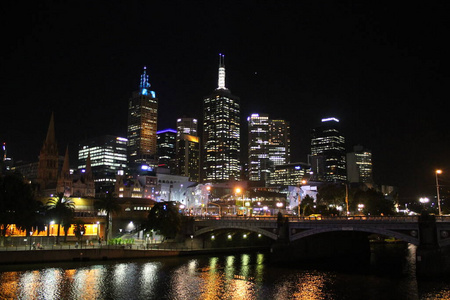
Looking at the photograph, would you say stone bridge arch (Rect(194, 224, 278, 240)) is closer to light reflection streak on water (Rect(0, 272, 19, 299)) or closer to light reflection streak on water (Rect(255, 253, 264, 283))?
light reflection streak on water (Rect(255, 253, 264, 283))

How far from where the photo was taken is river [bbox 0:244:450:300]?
5722 centimetres

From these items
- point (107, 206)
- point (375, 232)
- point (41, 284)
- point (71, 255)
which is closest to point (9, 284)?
point (41, 284)

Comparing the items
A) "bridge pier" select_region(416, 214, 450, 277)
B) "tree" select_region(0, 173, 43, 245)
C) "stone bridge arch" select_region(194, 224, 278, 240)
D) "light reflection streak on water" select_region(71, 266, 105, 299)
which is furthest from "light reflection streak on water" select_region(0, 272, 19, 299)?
"bridge pier" select_region(416, 214, 450, 277)

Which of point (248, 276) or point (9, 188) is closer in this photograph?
point (248, 276)

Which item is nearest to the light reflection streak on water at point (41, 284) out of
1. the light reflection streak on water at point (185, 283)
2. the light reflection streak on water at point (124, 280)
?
the light reflection streak on water at point (124, 280)

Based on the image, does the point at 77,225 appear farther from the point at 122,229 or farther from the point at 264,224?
the point at 264,224

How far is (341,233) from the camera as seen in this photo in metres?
106

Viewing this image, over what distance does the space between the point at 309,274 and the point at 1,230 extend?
218 feet

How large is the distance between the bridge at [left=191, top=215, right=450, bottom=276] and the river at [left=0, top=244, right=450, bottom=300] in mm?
4658

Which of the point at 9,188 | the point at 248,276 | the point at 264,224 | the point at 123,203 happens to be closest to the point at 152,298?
the point at 248,276

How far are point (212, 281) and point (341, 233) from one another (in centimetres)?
5088

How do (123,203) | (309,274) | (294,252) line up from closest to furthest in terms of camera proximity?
(309,274) → (294,252) → (123,203)

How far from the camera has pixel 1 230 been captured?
90500mm

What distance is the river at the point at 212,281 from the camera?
188ft
